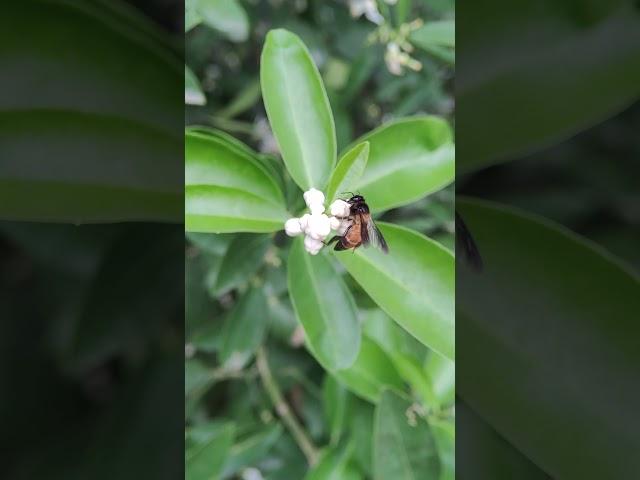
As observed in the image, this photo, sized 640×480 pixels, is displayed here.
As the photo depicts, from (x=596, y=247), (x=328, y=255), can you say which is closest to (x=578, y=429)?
(x=596, y=247)

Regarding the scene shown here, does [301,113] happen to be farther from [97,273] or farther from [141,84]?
[97,273]

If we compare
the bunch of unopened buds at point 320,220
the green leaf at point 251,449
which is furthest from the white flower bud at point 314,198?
the green leaf at point 251,449

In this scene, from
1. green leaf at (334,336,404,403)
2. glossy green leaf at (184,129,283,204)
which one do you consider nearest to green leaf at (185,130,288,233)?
glossy green leaf at (184,129,283,204)

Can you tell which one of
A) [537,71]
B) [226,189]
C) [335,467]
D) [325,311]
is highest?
[537,71]

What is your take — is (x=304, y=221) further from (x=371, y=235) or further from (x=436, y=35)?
(x=436, y=35)

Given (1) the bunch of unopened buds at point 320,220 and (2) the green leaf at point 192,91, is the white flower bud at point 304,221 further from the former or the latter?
(2) the green leaf at point 192,91

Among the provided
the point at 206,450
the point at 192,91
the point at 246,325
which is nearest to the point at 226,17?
the point at 192,91
